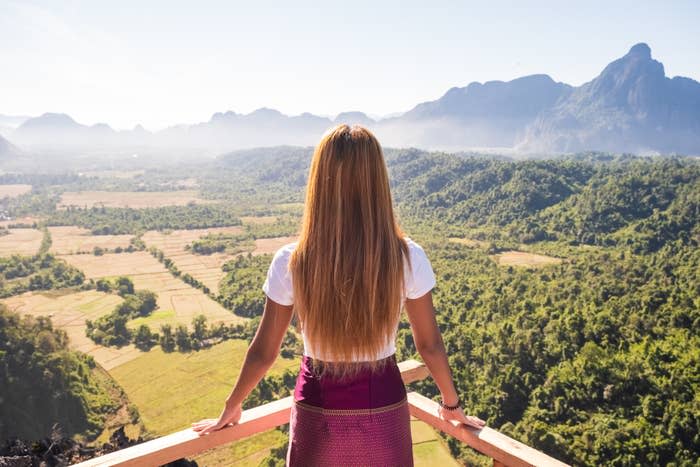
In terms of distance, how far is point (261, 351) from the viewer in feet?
5.62

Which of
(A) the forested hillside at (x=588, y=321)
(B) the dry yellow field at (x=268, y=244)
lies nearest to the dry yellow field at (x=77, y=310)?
(A) the forested hillside at (x=588, y=321)

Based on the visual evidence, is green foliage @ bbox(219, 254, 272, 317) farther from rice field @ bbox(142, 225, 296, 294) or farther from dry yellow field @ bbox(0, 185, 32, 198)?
dry yellow field @ bbox(0, 185, 32, 198)

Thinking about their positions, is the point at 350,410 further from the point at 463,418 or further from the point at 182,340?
the point at 182,340

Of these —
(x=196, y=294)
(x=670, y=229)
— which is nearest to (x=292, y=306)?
(x=196, y=294)

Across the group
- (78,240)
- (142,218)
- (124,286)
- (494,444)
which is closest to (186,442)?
(494,444)

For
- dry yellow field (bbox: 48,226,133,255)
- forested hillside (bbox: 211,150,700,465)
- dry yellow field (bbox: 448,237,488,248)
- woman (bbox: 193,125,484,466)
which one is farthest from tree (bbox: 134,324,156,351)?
dry yellow field (bbox: 448,237,488,248)

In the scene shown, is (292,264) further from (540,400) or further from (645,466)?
(540,400)

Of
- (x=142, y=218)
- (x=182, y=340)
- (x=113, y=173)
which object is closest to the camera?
(x=182, y=340)

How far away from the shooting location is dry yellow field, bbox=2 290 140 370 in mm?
28281

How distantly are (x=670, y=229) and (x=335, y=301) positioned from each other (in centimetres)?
5124

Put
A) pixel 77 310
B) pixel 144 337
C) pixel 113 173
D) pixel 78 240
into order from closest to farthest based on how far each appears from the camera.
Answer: pixel 144 337 → pixel 77 310 → pixel 78 240 → pixel 113 173

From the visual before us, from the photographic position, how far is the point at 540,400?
19266mm

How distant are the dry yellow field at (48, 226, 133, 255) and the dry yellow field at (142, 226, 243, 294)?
3.51 m

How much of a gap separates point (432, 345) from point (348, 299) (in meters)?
0.45
